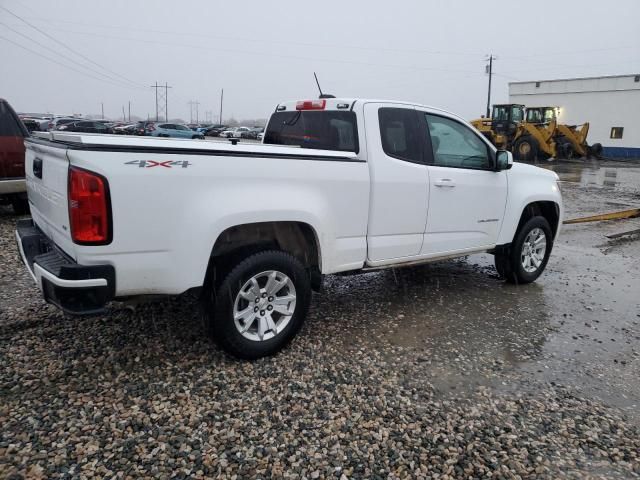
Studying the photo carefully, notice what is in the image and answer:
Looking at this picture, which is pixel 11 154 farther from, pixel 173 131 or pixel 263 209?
pixel 173 131

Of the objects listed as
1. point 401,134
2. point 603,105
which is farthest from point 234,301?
point 603,105

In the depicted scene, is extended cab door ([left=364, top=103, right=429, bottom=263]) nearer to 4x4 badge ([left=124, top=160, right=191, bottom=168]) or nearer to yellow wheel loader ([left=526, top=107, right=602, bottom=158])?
4x4 badge ([left=124, top=160, right=191, bottom=168])

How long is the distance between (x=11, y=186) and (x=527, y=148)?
971 inches

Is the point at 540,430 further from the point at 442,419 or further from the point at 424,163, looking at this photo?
the point at 424,163

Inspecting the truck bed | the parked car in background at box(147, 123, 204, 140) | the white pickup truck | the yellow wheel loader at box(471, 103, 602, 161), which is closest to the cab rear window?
the white pickup truck

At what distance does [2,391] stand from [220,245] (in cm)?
160

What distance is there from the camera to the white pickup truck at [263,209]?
278 centimetres

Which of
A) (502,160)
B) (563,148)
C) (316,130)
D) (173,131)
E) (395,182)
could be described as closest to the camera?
(395,182)

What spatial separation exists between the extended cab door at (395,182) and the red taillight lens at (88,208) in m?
2.00

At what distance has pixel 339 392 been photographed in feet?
10.4

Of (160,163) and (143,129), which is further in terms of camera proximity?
(143,129)

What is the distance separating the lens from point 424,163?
430cm

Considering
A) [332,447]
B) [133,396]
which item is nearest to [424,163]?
[332,447]

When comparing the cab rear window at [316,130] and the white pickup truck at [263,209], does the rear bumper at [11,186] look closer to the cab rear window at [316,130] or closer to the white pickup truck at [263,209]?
the white pickup truck at [263,209]
